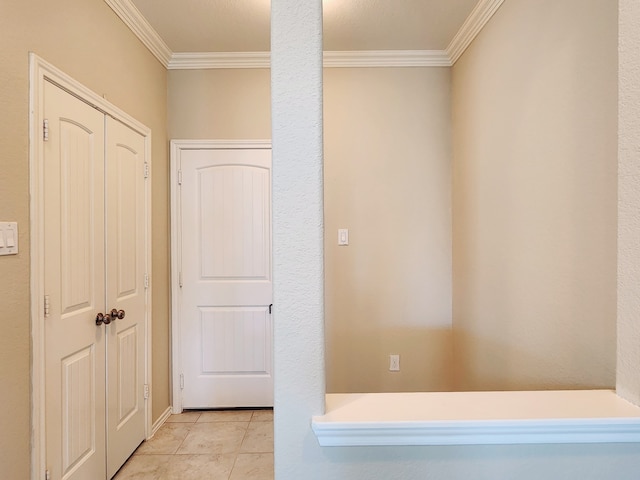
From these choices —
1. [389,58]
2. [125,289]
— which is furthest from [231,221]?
[389,58]

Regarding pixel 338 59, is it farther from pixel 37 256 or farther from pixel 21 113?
pixel 37 256

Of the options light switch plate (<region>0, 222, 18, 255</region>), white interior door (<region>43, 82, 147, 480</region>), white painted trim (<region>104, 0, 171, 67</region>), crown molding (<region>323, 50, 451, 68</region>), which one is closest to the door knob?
white interior door (<region>43, 82, 147, 480</region>)

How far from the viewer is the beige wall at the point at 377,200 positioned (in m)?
2.62

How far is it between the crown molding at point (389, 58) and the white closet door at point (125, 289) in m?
1.52

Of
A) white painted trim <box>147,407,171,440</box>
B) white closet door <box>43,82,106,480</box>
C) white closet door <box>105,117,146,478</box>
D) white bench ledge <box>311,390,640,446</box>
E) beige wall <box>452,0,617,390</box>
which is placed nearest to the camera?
white bench ledge <box>311,390,640,446</box>

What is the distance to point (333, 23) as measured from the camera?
2.23m

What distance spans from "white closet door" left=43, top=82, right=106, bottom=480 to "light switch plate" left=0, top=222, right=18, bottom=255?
0.49 feet

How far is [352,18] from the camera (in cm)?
218

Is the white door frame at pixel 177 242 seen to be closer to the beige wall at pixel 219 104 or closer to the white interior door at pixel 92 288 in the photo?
the beige wall at pixel 219 104

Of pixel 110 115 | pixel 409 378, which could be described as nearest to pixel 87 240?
pixel 110 115

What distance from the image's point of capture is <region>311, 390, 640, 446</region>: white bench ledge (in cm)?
82

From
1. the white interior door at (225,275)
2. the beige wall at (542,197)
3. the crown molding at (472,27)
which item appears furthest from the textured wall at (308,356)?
the white interior door at (225,275)

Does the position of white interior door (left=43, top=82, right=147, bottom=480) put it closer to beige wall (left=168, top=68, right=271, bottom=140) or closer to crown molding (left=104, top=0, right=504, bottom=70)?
beige wall (left=168, top=68, right=271, bottom=140)

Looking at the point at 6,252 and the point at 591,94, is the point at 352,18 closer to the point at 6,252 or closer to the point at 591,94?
the point at 591,94
